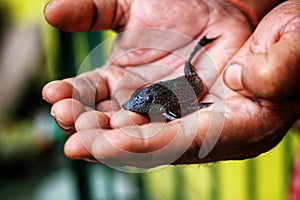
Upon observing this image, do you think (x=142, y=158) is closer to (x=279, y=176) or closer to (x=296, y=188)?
(x=296, y=188)

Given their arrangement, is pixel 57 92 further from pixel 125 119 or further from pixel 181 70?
pixel 181 70

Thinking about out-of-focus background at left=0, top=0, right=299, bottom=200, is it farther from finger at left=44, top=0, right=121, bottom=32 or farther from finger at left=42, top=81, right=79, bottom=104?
finger at left=42, top=81, right=79, bottom=104

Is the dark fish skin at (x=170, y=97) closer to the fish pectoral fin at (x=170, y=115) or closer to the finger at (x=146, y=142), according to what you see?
the fish pectoral fin at (x=170, y=115)

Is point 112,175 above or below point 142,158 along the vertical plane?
below

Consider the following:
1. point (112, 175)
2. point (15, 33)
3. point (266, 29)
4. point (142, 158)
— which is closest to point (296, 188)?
point (266, 29)

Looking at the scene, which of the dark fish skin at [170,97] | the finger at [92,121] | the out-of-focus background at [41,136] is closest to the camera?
the finger at [92,121]

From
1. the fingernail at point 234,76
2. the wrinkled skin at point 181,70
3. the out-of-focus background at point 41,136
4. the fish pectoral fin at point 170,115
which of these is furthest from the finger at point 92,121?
the out-of-focus background at point 41,136
